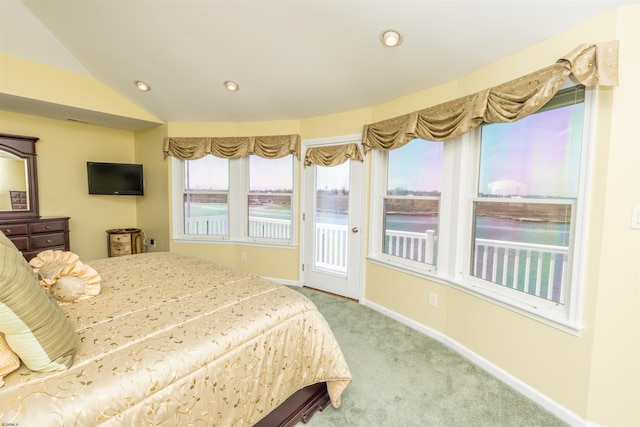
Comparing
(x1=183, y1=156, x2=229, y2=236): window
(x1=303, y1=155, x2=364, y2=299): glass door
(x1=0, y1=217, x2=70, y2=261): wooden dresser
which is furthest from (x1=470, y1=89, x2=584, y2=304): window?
(x1=0, y1=217, x2=70, y2=261): wooden dresser

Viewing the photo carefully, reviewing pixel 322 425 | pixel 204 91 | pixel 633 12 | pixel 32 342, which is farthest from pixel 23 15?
pixel 633 12

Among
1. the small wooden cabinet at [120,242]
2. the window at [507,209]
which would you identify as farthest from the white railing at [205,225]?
the window at [507,209]

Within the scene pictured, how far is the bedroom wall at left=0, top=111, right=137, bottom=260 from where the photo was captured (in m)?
3.68

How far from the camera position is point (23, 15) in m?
2.72

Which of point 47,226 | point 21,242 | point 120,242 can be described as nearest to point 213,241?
point 120,242

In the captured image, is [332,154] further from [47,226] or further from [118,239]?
[47,226]

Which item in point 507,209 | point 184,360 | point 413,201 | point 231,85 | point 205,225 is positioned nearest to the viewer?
point 184,360

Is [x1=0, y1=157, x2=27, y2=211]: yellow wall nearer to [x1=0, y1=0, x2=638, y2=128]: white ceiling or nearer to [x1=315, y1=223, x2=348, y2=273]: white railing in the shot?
[x1=0, y1=0, x2=638, y2=128]: white ceiling

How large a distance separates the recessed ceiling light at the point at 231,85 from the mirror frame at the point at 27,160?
8.58ft

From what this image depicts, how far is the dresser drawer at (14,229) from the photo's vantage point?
311 centimetres

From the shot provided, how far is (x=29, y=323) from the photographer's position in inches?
35.2

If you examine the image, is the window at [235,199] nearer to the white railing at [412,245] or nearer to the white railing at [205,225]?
the white railing at [205,225]

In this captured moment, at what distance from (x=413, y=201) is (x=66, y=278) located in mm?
2700

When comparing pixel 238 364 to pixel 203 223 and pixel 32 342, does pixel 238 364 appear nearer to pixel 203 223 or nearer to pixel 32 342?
pixel 32 342
